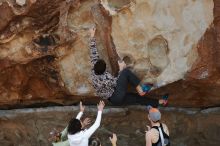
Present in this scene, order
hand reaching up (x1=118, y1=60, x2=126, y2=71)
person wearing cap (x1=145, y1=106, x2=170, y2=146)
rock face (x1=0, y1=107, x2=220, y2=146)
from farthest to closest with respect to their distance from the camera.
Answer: rock face (x1=0, y1=107, x2=220, y2=146) → hand reaching up (x1=118, y1=60, x2=126, y2=71) → person wearing cap (x1=145, y1=106, x2=170, y2=146)

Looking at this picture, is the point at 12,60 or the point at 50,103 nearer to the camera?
the point at 12,60

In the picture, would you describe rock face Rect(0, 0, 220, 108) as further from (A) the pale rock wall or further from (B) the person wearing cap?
(B) the person wearing cap

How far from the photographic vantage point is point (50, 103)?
704cm

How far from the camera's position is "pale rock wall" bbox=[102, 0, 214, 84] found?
19.6 feet

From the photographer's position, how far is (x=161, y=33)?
6066 millimetres

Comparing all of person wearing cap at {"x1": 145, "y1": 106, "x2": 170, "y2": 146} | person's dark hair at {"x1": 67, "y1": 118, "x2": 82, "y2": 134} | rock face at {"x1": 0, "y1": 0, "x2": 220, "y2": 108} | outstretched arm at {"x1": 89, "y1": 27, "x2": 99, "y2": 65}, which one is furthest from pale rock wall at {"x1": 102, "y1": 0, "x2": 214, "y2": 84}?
person's dark hair at {"x1": 67, "y1": 118, "x2": 82, "y2": 134}

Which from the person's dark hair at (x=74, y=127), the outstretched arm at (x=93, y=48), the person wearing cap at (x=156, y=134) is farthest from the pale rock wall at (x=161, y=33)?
the person's dark hair at (x=74, y=127)

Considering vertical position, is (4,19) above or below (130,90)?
above

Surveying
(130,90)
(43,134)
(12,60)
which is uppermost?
(12,60)

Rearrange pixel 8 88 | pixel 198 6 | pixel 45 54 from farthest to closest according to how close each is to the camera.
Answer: pixel 8 88, pixel 45 54, pixel 198 6

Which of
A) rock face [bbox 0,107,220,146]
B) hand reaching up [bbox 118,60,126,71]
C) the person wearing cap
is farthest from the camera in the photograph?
rock face [bbox 0,107,220,146]

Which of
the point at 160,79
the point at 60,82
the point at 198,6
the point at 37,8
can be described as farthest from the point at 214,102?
the point at 37,8

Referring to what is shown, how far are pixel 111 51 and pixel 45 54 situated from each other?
0.78 meters

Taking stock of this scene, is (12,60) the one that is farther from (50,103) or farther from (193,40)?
(193,40)
